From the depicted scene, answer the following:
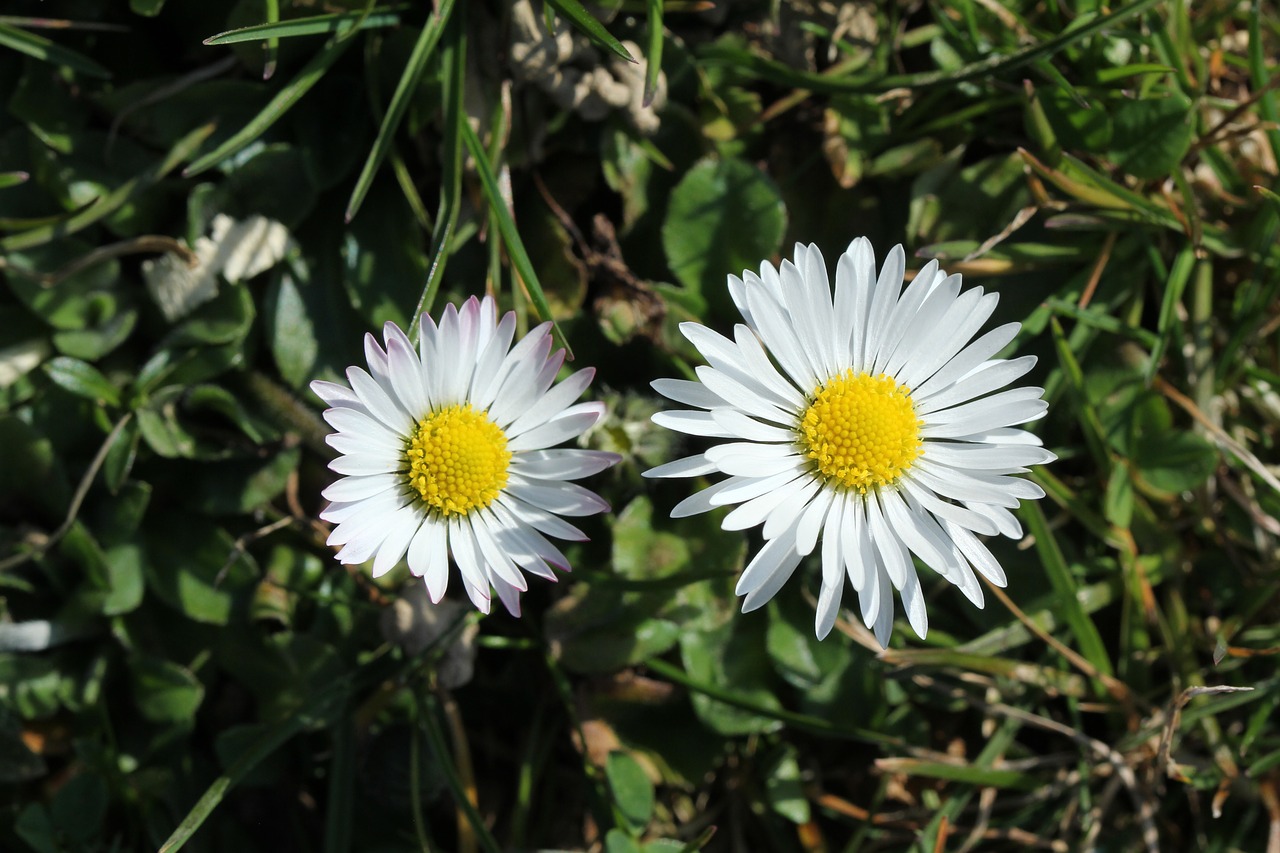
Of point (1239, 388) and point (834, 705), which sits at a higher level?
point (1239, 388)

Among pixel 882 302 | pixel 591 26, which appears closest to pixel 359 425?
pixel 591 26

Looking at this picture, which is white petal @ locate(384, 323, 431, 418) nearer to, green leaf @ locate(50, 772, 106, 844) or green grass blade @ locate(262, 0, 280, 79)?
green grass blade @ locate(262, 0, 280, 79)

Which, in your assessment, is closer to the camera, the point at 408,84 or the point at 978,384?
the point at 978,384

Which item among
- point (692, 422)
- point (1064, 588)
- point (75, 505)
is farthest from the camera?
point (1064, 588)

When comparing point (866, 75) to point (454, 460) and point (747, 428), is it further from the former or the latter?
point (454, 460)

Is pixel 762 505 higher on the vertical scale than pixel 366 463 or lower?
lower

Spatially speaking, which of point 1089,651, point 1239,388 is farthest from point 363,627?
point 1239,388

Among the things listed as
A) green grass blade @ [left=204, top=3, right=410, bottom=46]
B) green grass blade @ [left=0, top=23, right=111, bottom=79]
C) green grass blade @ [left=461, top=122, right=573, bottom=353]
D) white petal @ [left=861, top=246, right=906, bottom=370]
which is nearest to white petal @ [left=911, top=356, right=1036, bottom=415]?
white petal @ [left=861, top=246, right=906, bottom=370]

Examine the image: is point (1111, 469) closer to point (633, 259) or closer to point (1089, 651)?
point (1089, 651)

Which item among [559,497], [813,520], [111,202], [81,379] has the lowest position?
[813,520]
